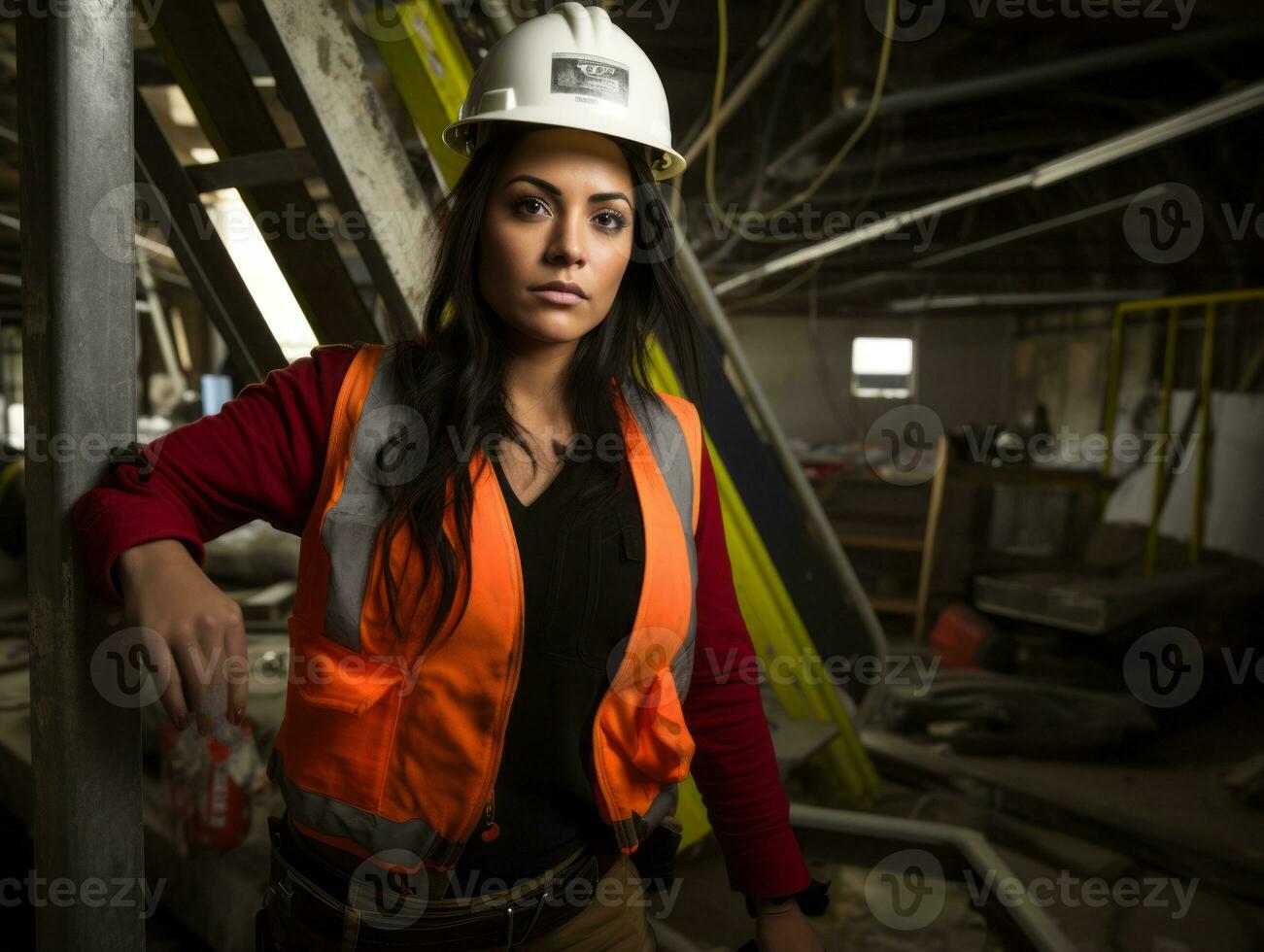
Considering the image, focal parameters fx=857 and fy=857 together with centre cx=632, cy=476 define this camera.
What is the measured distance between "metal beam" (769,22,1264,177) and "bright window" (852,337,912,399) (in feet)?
31.4

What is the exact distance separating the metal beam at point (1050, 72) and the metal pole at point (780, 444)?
119 cm

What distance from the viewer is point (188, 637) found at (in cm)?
85

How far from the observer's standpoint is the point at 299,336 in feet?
6.50

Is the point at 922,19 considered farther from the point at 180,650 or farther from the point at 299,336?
the point at 180,650

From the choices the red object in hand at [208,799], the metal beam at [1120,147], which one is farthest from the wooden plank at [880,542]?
the red object in hand at [208,799]

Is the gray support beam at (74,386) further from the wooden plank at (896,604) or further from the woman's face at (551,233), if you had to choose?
the wooden plank at (896,604)

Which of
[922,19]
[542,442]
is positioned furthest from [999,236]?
[542,442]

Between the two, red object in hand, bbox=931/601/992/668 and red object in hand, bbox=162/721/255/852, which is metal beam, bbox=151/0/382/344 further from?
red object in hand, bbox=931/601/992/668

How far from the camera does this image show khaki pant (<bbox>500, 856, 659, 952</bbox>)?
1.24 m

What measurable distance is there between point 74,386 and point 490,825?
2.39 feet

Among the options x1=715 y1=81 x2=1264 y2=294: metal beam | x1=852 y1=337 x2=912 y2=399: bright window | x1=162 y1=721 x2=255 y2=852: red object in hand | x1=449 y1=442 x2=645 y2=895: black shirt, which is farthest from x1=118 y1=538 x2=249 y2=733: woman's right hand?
x1=852 y1=337 x2=912 y2=399: bright window

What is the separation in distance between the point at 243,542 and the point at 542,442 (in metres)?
3.18

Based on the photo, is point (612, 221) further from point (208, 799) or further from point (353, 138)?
point (208, 799)

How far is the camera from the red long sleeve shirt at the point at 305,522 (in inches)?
36.4
